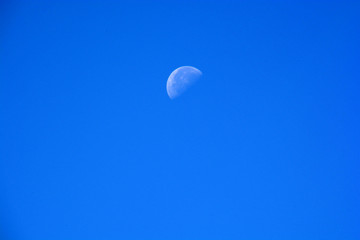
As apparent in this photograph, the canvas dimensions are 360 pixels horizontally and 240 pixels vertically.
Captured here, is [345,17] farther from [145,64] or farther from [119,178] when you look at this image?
[119,178]

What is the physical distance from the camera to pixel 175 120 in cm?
161

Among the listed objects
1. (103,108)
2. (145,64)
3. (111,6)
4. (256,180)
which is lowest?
(256,180)

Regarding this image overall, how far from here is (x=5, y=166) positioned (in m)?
1.57

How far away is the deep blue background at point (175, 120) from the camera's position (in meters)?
1.58

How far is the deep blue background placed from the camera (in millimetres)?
1581

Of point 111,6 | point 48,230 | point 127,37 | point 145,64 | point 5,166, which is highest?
point 111,6

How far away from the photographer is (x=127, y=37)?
161 centimetres

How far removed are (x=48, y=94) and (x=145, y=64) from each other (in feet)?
1.59

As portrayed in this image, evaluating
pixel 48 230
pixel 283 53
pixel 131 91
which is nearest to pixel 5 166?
pixel 48 230

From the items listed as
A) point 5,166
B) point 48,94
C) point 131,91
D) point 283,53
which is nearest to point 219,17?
point 283,53

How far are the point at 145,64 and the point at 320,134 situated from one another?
908mm

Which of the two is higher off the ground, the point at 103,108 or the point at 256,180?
the point at 103,108

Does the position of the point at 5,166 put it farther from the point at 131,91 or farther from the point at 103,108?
the point at 131,91

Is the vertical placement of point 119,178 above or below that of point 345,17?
below
